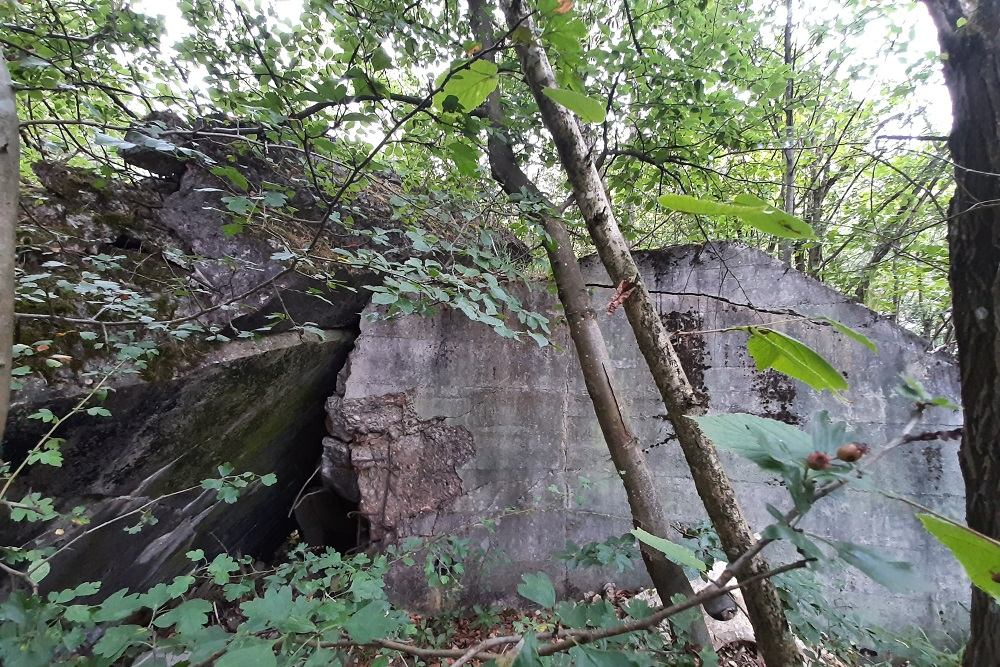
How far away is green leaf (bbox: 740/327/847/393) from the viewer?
0.60 m

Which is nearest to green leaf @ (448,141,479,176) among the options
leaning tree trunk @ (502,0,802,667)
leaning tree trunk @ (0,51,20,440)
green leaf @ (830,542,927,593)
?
leaning tree trunk @ (502,0,802,667)

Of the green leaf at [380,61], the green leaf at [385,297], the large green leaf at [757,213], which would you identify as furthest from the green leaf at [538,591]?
the green leaf at [380,61]

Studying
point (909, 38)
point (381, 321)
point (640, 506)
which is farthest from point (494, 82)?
point (909, 38)

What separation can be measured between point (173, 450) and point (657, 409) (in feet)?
8.56

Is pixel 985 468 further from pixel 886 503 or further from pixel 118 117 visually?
pixel 118 117

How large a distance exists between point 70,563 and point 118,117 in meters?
1.90

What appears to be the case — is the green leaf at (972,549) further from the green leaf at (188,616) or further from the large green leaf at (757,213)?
the green leaf at (188,616)

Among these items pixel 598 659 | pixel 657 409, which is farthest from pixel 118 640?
pixel 657 409

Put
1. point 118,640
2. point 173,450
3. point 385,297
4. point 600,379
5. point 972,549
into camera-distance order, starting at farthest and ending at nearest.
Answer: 1. point 173,450
2. point 600,379
3. point 385,297
4. point 118,640
5. point 972,549

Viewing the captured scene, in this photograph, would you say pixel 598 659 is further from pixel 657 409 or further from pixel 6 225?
pixel 657 409

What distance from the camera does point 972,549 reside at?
0.37m

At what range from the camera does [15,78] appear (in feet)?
4.89

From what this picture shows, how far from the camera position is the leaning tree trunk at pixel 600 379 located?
1.53 metres

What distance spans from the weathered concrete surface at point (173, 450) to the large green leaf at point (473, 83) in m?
1.93
